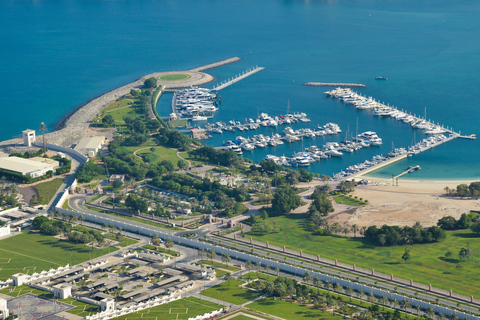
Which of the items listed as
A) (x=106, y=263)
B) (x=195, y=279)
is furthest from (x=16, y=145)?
(x=195, y=279)

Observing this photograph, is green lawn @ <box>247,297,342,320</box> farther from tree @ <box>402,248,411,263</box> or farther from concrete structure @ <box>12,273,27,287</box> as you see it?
concrete structure @ <box>12,273,27,287</box>

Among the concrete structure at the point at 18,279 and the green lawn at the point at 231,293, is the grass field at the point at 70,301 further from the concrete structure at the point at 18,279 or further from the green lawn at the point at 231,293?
the green lawn at the point at 231,293

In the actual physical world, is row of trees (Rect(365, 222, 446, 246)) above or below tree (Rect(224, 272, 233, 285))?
above

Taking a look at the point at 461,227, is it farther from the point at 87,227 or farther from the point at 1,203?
the point at 1,203

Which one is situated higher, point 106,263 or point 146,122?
point 146,122

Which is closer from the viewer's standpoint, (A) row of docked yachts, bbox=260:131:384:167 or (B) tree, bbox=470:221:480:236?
(B) tree, bbox=470:221:480:236

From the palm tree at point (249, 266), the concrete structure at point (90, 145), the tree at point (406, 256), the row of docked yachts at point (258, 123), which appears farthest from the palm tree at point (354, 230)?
the row of docked yachts at point (258, 123)

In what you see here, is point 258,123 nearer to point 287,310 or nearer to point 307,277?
point 307,277

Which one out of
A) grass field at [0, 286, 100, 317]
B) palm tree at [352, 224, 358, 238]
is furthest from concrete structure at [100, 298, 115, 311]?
palm tree at [352, 224, 358, 238]
